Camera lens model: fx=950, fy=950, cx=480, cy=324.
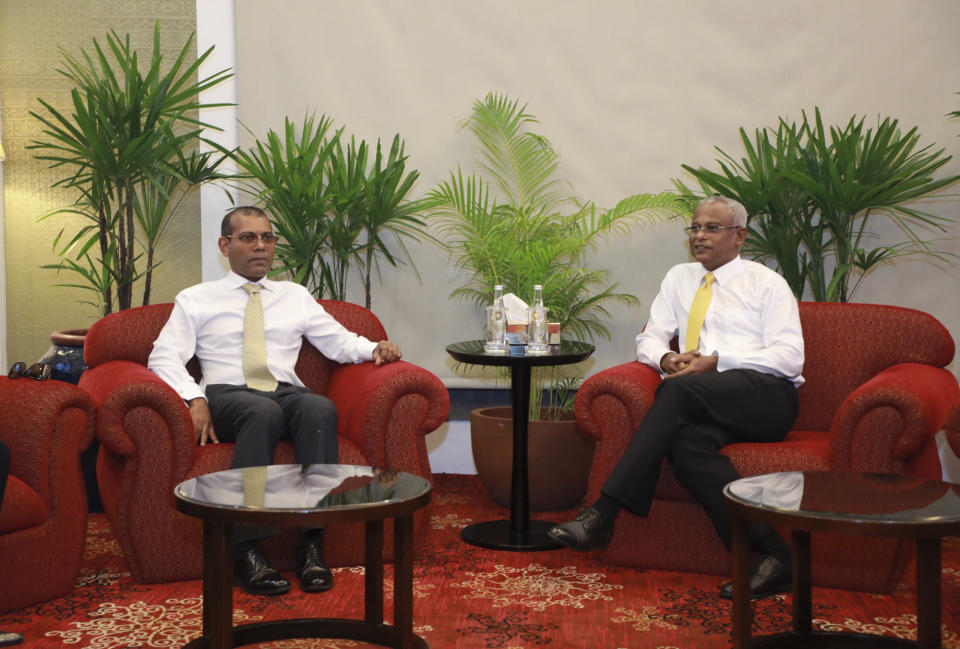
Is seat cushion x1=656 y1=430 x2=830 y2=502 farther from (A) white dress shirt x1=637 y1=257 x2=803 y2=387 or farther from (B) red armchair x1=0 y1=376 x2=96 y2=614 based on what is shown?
(B) red armchair x1=0 y1=376 x2=96 y2=614

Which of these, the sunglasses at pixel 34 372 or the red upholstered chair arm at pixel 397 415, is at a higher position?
the sunglasses at pixel 34 372

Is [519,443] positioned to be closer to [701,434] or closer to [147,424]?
[701,434]

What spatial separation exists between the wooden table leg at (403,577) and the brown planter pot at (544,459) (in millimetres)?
1800

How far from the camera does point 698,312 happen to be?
3.66m

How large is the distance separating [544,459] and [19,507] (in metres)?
2.16

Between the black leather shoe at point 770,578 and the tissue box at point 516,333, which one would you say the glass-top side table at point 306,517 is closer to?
the black leather shoe at point 770,578

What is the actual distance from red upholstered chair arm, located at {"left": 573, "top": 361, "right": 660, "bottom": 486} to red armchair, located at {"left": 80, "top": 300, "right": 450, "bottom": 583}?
19.6 inches

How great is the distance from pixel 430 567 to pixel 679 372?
3.71ft

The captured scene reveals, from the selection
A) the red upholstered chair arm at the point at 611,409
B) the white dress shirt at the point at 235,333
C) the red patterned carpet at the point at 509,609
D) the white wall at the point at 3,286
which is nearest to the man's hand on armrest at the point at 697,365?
the red upholstered chair arm at the point at 611,409

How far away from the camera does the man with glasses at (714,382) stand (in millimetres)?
3061

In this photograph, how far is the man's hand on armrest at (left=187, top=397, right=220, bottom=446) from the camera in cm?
318

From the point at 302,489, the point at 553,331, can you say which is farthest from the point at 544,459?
the point at 302,489

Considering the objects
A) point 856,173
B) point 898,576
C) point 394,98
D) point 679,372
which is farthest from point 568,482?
point 394,98

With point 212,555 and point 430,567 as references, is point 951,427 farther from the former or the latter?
point 212,555
